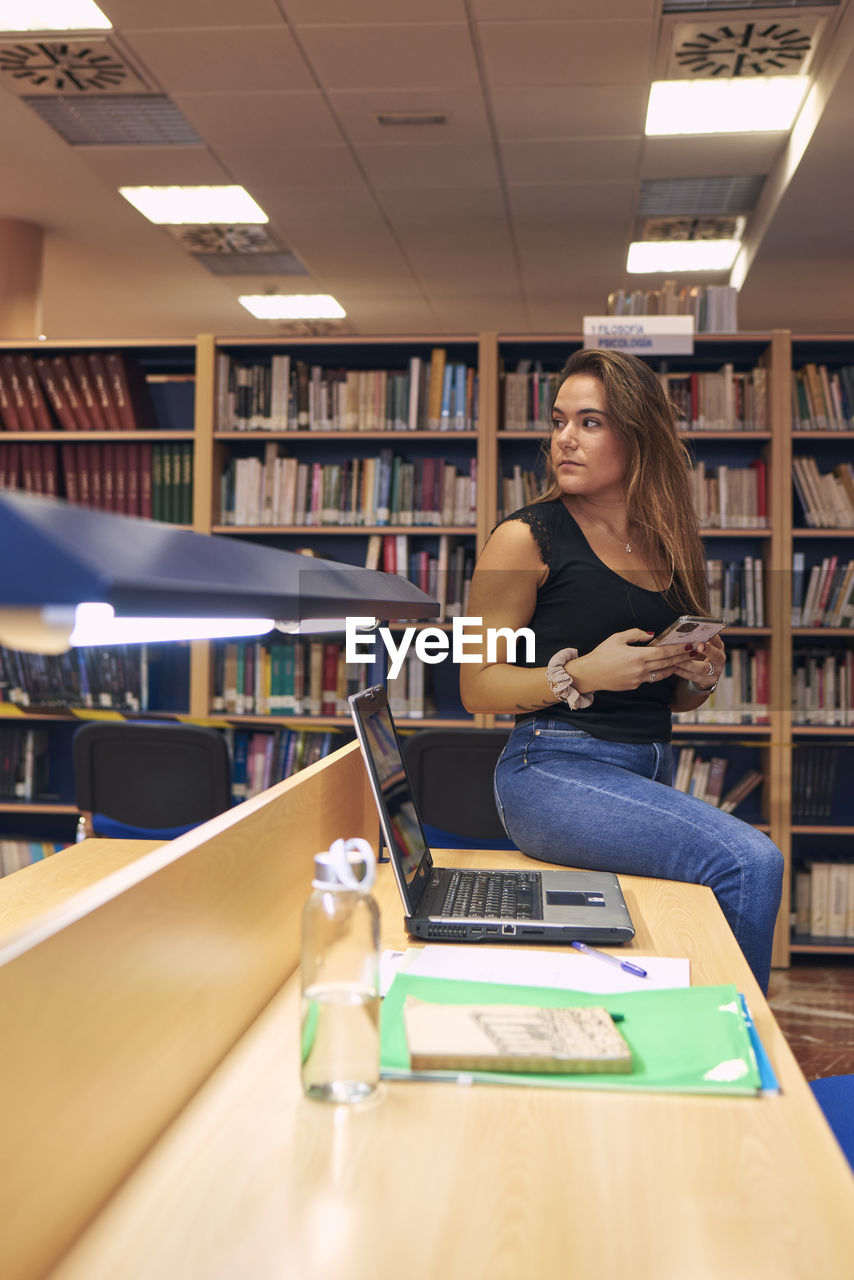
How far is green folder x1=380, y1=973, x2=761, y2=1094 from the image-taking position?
0.88 meters

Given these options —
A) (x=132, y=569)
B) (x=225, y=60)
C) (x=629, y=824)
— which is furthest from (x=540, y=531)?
(x=225, y=60)

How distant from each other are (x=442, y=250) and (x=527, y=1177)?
4985 mm

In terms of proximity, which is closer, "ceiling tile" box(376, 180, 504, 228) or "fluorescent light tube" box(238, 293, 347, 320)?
"ceiling tile" box(376, 180, 504, 228)

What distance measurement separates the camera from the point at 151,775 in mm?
2533

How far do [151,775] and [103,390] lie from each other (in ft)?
6.81

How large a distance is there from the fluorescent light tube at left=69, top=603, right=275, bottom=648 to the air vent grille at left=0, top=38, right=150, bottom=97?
326 centimetres

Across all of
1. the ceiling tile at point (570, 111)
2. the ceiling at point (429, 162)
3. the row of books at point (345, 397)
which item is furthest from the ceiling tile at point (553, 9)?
the row of books at point (345, 397)

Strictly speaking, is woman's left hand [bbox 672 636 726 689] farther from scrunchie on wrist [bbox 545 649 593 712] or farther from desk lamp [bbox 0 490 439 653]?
desk lamp [bbox 0 490 439 653]

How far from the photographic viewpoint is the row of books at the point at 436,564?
3.94 meters

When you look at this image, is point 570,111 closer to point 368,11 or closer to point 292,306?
point 368,11

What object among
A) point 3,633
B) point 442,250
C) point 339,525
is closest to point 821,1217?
point 3,633

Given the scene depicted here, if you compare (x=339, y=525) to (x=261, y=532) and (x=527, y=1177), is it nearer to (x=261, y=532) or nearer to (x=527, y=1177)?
(x=261, y=532)

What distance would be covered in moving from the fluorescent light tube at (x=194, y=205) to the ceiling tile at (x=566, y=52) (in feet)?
4.85

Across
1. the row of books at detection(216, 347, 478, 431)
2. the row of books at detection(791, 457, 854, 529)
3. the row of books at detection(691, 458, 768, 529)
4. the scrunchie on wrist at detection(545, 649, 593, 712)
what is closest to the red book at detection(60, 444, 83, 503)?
the row of books at detection(216, 347, 478, 431)
